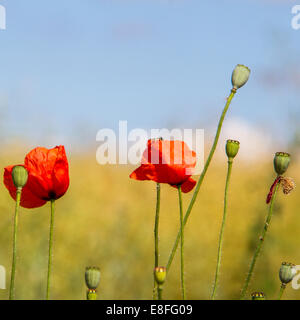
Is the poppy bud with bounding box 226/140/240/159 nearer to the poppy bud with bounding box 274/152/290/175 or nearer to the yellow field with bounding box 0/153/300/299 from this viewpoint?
the poppy bud with bounding box 274/152/290/175

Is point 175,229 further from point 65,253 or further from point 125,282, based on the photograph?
point 125,282

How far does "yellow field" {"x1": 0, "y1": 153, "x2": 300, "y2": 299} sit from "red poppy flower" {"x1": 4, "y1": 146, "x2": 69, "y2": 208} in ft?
2.82

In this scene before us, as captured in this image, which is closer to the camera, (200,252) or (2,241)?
(2,241)

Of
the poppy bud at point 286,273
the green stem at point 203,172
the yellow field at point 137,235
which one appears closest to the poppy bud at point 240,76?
the green stem at point 203,172

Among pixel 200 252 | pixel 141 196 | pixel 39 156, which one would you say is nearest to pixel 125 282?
pixel 200 252

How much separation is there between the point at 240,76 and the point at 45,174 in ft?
0.58

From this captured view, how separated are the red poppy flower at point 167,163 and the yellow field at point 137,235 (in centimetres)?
91

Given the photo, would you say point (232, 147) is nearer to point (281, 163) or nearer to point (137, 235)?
point (281, 163)

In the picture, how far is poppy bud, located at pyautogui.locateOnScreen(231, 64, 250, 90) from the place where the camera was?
18.1 inches

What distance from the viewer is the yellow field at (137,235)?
1.73 m

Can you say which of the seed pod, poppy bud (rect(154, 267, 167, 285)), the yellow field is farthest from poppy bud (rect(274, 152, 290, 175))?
the yellow field

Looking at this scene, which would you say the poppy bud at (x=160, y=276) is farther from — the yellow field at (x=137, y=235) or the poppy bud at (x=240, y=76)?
the yellow field at (x=137, y=235)

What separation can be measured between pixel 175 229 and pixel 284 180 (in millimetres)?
1846

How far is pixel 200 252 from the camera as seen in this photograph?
217 cm
